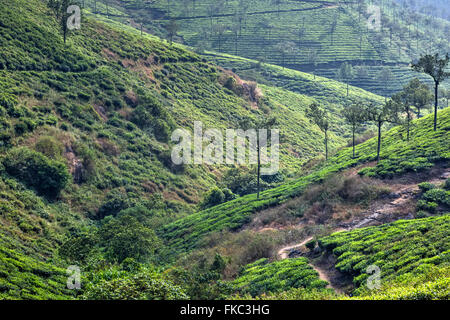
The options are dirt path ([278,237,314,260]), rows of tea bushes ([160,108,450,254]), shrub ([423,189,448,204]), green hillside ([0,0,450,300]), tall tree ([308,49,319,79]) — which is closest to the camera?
green hillside ([0,0,450,300])

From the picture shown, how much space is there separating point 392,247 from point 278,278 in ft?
22.7

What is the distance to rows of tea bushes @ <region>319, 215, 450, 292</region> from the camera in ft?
73.8

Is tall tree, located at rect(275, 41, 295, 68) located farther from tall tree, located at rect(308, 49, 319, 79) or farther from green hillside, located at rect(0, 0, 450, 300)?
green hillside, located at rect(0, 0, 450, 300)

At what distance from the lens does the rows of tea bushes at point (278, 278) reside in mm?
25453

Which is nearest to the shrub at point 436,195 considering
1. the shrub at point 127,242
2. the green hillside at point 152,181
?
the green hillside at point 152,181

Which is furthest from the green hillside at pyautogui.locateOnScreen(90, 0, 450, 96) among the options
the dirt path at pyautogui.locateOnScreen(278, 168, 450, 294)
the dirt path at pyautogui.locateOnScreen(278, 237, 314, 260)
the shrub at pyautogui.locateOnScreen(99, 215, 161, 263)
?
the dirt path at pyautogui.locateOnScreen(278, 237, 314, 260)

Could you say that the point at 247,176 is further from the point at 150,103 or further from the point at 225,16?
the point at 225,16

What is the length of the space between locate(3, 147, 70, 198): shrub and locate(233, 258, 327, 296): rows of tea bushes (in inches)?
963

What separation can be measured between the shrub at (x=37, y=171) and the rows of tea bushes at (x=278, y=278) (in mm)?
24454

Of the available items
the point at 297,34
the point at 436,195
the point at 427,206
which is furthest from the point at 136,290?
the point at 297,34

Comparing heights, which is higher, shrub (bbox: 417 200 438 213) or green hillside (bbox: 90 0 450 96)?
green hillside (bbox: 90 0 450 96)

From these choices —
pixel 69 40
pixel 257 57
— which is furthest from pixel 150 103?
pixel 257 57
